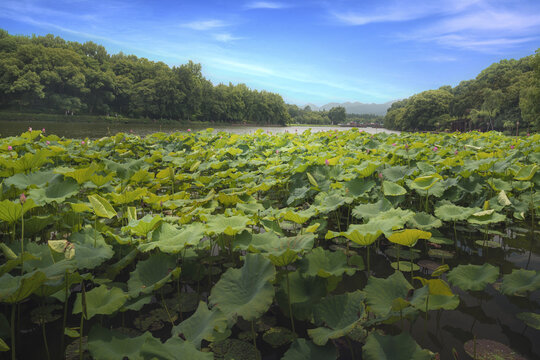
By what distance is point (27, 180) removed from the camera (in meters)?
2.24

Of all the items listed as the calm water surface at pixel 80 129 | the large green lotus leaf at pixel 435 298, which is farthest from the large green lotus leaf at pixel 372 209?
the calm water surface at pixel 80 129

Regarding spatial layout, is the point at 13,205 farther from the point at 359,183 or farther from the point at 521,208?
the point at 521,208

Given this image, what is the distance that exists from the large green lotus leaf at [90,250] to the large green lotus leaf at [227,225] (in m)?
0.57

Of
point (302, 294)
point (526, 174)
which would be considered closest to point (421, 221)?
point (302, 294)

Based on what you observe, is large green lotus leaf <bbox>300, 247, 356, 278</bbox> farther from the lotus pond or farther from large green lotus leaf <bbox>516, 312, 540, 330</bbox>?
large green lotus leaf <bbox>516, 312, 540, 330</bbox>

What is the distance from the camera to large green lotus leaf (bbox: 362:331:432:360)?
3.24ft

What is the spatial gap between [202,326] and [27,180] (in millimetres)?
2051

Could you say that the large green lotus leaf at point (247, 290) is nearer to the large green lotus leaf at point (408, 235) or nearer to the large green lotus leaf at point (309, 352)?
the large green lotus leaf at point (309, 352)

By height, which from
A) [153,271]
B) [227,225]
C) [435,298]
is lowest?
[153,271]

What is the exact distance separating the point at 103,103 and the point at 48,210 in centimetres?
5377

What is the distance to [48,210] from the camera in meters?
2.79

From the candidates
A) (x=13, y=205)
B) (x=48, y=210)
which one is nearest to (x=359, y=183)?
(x=13, y=205)

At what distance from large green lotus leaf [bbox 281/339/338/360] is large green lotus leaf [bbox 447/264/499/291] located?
2.73 feet

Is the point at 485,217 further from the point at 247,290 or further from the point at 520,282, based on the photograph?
the point at 247,290
